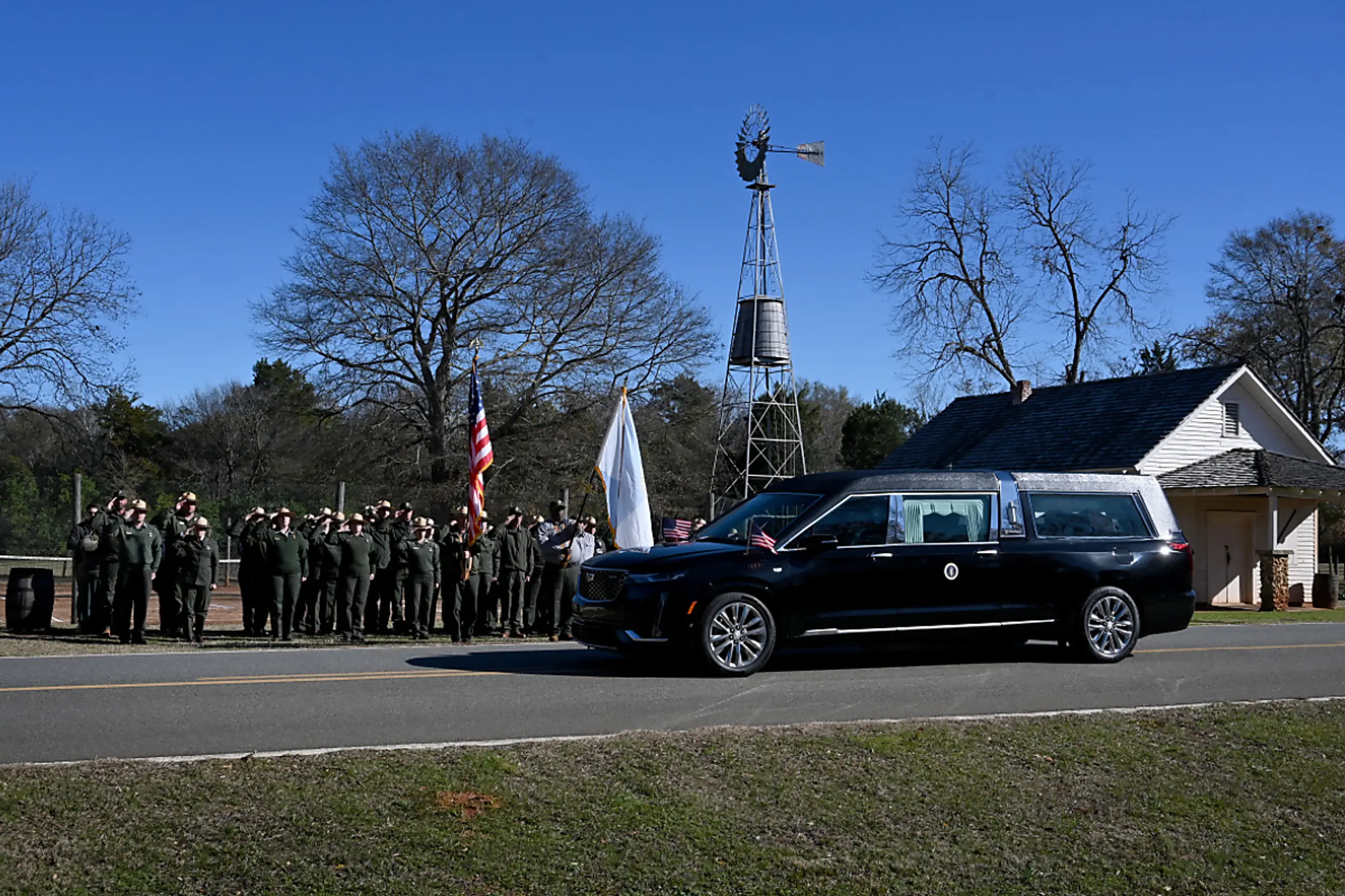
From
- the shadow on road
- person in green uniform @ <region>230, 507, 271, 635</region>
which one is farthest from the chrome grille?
person in green uniform @ <region>230, 507, 271, 635</region>

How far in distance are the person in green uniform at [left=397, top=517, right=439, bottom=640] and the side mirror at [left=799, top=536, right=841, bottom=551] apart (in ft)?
20.5

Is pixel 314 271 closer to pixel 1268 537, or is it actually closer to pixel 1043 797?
pixel 1268 537

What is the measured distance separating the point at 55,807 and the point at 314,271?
3463 centimetres

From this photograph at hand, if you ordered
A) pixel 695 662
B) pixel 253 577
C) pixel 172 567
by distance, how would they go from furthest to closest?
pixel 253 577 < pixel 172 567 < pixel 695 662

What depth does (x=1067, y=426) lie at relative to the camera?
119 ft

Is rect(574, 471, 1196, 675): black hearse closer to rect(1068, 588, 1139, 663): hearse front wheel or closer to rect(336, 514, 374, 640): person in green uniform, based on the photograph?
rect(1068, 588, 1139, 663): hearse front wheel

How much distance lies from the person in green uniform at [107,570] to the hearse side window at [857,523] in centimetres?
910

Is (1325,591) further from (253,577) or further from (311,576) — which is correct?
(253,577)

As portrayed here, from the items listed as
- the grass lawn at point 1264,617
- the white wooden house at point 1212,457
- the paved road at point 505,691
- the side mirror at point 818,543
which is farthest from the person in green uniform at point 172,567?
the white wooden house at point 1212,457

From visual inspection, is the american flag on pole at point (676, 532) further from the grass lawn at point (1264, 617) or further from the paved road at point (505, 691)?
the grass lawn at point (1264, 617)

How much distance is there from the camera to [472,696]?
432 inches

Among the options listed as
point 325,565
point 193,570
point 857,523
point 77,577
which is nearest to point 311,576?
point 325,565

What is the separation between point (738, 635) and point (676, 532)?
18.6 feet

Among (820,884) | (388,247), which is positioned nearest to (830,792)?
(820,884)
